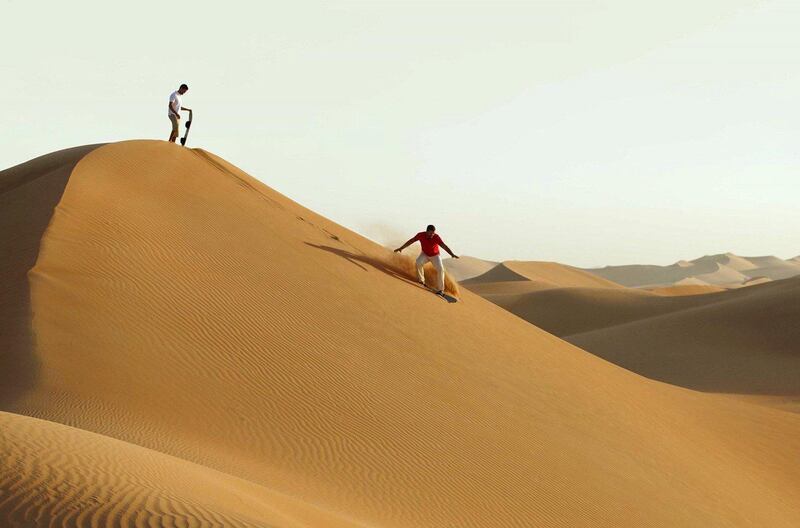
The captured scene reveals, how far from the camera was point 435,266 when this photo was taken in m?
14.9

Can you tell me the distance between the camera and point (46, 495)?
4906mm

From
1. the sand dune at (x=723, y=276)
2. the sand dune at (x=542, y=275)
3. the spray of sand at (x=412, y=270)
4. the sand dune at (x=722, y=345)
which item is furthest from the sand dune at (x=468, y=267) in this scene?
the spray of sand at (x=412, y=270)

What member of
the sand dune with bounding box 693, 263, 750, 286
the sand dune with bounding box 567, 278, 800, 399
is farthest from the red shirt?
the sand dune with bounding box 693, 263, 750, 286

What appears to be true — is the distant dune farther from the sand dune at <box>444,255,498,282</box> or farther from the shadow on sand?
the shadow on sand

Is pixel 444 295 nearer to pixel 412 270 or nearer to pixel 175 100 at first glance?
pixel 412 270

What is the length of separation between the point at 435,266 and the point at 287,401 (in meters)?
5.78

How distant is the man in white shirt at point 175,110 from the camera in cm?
1492

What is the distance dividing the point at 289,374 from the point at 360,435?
1.37 meters

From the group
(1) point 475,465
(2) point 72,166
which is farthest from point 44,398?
(2) point 72,166

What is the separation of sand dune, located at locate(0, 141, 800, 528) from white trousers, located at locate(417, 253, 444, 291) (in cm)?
38

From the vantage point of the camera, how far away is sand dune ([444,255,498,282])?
16938 cm

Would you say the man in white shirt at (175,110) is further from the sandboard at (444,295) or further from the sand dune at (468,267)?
the sand dune at (468,267)

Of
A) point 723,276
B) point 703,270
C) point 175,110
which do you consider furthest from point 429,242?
point 703,270

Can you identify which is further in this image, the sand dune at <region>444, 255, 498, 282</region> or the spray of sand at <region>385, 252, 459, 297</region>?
the sand dune at <region>444, 255, 498, 282</region>
